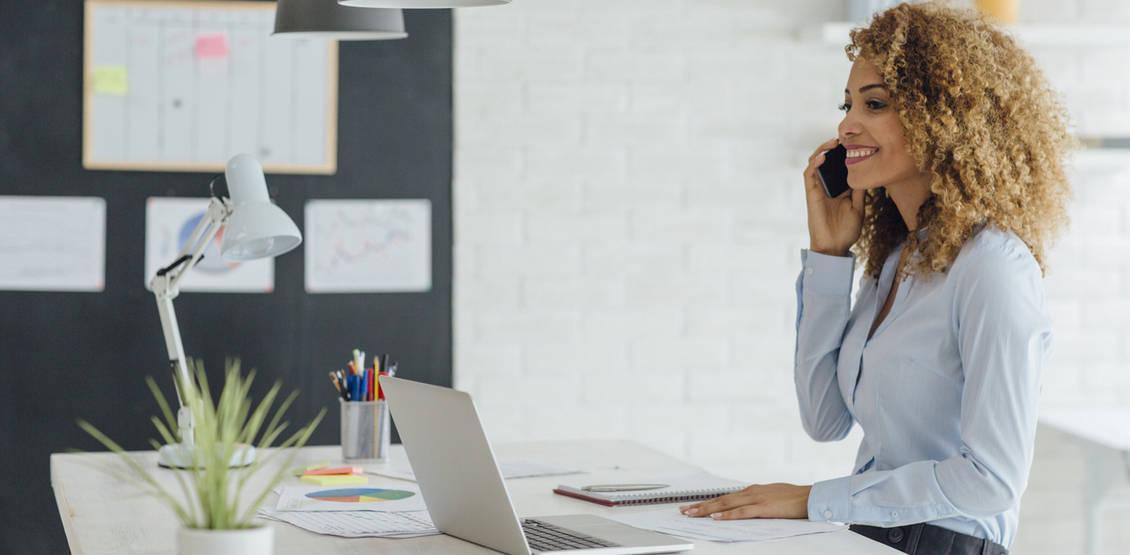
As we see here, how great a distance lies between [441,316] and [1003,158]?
6.26 feet

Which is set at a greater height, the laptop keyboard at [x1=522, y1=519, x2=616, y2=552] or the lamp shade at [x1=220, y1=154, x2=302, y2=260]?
the lamp shade at [x1=220, y1=154, x2=302, y2=260]

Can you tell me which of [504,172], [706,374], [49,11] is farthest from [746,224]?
A: [49,11]

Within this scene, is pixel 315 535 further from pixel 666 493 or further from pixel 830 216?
pixel 830 216

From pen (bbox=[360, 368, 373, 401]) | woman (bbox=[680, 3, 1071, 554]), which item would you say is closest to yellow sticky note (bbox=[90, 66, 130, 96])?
pen (bbox=[360, 368, 373, 401])

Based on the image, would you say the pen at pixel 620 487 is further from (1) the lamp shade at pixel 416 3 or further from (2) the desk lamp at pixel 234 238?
(1) the lamp shade at pixel 416 3

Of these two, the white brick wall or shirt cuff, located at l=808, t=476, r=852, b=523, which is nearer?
shirt cuff, located at l=808, t=476, r=852, b=523

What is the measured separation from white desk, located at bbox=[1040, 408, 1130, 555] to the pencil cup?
1.80 meters

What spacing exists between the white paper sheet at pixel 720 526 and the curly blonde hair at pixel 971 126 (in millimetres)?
454

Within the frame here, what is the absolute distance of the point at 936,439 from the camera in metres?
1.92

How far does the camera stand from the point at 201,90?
3.44 m

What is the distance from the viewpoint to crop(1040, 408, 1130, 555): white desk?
125 inches

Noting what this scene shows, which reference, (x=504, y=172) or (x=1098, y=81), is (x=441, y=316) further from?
(x=1098, y=81)

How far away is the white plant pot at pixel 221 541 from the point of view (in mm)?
1168

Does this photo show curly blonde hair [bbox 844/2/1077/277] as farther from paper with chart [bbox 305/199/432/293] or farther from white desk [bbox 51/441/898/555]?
paper with chart [bbox 305/199/432/293]
